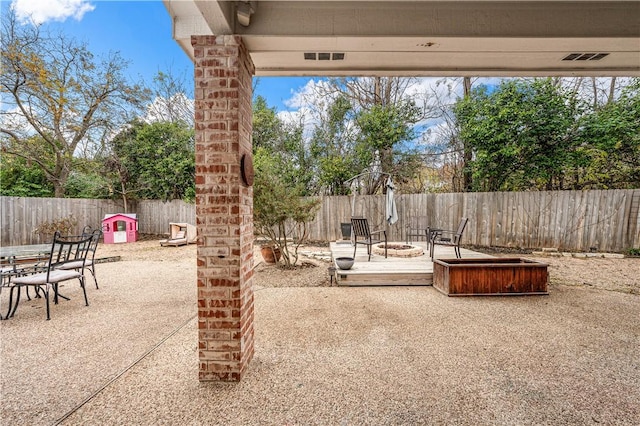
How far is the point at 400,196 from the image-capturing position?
8.55 metres

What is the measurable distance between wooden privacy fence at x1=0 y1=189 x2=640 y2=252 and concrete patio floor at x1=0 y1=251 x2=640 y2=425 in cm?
390

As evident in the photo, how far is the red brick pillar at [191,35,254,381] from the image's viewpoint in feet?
6.42

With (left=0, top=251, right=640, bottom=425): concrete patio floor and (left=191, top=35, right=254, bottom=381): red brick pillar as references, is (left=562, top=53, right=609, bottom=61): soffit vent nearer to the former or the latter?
(left=0, top=251, right=640, bottom=425): concrete patio floor

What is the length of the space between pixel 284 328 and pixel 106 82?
37.9 ft

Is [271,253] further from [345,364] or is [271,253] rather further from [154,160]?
[154,160]

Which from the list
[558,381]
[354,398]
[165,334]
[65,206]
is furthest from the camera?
[65,206]

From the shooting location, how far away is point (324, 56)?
7.93 feet

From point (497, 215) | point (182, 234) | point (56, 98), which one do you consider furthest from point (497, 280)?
point (56, 98)

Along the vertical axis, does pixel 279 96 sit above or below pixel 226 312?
above

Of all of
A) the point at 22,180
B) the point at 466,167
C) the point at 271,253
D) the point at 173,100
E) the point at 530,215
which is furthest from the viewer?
the point at 173,100

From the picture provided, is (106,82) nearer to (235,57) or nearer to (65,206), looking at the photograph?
(65,206)

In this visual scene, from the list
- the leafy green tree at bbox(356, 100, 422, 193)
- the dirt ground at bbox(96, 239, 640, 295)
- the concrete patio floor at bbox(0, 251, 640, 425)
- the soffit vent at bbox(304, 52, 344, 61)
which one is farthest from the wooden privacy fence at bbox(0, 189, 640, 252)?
the soffit vent at bbox(304, 52, 344, 61)

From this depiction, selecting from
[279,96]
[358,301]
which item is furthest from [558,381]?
[279,96]

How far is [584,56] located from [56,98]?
12.9 metres
